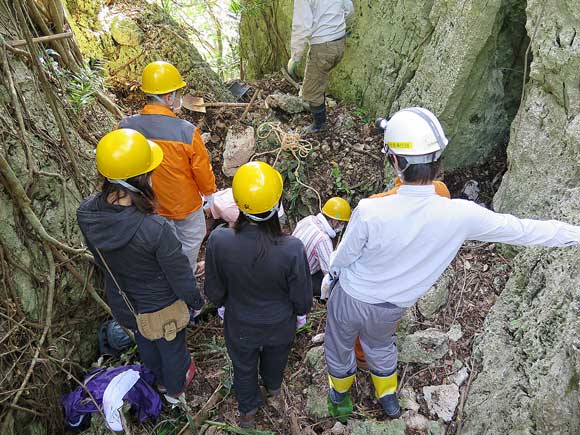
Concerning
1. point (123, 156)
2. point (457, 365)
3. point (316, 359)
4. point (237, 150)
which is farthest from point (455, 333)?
point (237, 150)

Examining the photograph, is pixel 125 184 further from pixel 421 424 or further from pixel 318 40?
pixel 318 40

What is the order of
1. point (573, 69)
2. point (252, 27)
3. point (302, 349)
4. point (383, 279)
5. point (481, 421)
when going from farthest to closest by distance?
point (252, 27) < point (302, 349) < point (573, 69) < point (481, 421) < point (383, 279)

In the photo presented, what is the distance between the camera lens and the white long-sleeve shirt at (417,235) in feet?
6.50

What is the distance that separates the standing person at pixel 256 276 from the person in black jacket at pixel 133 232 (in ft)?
0.75

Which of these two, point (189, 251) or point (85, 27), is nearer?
point (189, 251)

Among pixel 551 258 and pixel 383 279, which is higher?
pixel 383 279

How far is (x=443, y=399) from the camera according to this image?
9.16 ft

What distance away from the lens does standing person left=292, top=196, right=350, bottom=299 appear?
140 inches

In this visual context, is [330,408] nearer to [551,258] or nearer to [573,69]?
[551,258]

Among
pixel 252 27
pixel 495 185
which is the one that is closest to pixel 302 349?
pixel 495 185

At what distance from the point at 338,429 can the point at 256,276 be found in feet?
4.30

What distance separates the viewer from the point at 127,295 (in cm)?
263

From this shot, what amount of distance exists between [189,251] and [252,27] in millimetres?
4184

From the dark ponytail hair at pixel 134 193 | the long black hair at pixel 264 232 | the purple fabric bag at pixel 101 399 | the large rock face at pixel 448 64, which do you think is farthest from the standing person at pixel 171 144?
the large rock face at pixel 448 64
